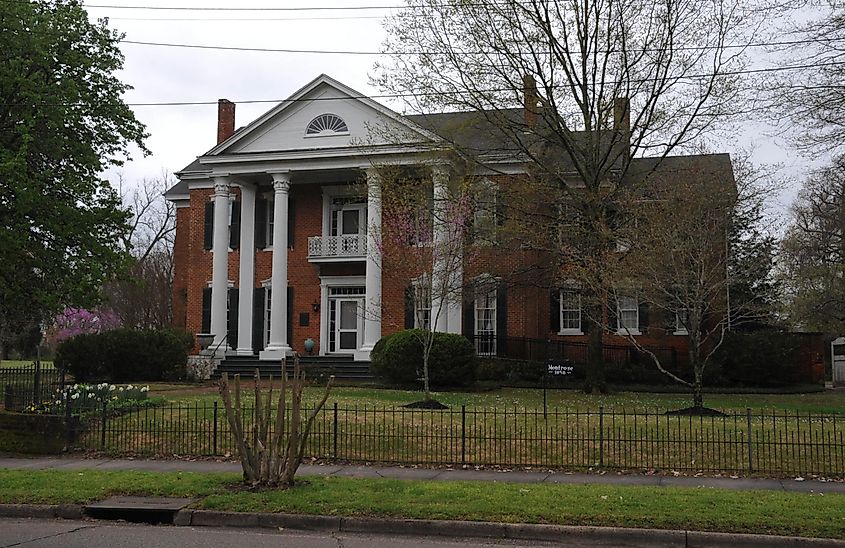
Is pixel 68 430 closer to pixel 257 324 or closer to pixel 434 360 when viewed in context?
pixel 434 360

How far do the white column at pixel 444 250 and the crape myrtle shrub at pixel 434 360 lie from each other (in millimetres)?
857

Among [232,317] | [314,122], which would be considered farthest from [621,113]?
[232,317]

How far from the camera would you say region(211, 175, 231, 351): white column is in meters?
32.0

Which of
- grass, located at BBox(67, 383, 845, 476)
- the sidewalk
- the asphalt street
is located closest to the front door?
grass, located at BBox(67, 383, 845, 476)

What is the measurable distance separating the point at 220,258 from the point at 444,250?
12231 mm

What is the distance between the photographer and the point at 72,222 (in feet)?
79.5

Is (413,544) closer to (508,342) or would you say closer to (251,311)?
(508,342)

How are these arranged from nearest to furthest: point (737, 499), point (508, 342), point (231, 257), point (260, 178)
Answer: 1. point (737, 499)
2. point (508, 342)
3. point (260, 178)
4. point (231, 257)

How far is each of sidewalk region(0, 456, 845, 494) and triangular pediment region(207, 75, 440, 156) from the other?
58.5ft

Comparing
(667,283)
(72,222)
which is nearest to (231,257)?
(72,222)

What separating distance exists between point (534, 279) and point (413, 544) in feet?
60.2

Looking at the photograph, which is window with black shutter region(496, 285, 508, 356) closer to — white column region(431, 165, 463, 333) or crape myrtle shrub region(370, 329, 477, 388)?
white column region(431, 165, 463, 333)

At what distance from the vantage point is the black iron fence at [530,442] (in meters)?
13.1

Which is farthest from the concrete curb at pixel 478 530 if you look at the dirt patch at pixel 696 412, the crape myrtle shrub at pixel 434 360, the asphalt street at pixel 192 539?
the crape myrtle shrub at pixel 434 360
